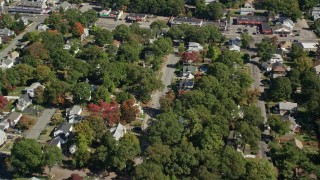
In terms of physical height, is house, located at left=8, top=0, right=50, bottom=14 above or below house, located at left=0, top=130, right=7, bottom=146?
above

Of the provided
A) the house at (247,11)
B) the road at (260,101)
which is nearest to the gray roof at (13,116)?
the road at (260,101)

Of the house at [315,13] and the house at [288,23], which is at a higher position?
the house at [315,13]

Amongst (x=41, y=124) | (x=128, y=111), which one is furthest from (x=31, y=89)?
(x=128, y=111)

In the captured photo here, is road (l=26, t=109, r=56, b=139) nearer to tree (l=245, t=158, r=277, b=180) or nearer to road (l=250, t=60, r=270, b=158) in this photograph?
tree (l=245, t=158, r=277, b=180)

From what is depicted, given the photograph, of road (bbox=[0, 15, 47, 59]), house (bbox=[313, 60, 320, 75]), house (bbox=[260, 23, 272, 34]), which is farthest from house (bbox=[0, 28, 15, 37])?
house (bbox=[313, 60, 320, 75])

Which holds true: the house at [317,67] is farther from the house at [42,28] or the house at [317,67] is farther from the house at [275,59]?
the house at [42,28]

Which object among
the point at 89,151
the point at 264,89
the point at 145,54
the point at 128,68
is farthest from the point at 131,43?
the point at 89,151

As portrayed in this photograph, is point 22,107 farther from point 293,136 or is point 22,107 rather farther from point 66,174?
point 293,136

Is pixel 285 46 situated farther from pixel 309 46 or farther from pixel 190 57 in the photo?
pixel 190 57
